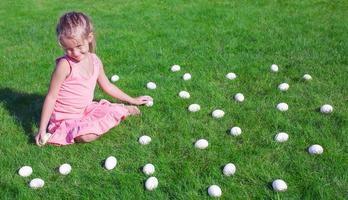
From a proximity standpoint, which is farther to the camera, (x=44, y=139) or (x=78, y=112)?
(x=78, y=112)

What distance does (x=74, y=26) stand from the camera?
13.5 feet

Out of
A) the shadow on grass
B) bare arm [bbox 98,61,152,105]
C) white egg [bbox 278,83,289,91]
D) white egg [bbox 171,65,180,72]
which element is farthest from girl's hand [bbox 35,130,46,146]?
white egg [bbox 278,83,289,91]

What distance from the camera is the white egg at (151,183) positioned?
12.1 ft

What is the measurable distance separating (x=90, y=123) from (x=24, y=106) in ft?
3.85

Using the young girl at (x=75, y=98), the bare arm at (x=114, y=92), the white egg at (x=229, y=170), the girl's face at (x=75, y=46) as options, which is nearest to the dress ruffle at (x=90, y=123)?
the young girl at (x=75, y=98)

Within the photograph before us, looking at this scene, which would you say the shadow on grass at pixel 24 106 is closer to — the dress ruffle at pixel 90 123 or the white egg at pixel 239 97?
the dress ruffle at pixel 90 123

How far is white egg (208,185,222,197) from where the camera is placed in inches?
139

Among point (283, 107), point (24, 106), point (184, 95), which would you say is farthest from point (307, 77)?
point (24, 106)

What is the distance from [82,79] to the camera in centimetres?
459

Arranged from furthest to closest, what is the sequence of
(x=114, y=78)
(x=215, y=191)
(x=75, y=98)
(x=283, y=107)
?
(x=114, y=78)
(x=283, y=107)
(x=75, y=98)
(x=215, y=191)

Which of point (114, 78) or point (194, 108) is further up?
point (194, 108)

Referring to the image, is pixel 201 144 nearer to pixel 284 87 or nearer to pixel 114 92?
pixel 114 92

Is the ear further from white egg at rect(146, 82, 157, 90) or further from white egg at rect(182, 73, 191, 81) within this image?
white egg at rect(182, 73, 191, 81)

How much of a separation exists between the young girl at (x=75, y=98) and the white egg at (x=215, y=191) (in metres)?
1.30
